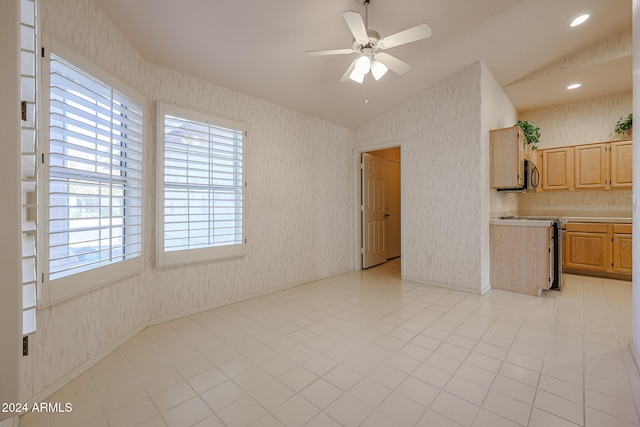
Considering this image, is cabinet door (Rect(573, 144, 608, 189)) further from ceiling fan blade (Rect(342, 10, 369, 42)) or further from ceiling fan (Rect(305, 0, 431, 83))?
ceiling fan blade (Rect(342, 10, 369, 42))

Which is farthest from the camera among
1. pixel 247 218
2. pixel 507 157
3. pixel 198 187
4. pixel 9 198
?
pixel 507 157

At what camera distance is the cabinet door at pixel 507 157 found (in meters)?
3.73

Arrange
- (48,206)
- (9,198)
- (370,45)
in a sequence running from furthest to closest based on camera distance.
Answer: (370,45) → (48,206) → (9,198)

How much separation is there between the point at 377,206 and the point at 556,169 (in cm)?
316

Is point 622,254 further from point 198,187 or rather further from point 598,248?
point 198,187

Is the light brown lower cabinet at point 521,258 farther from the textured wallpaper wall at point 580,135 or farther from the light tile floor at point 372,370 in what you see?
the textured wallpaper wall at point 580,135

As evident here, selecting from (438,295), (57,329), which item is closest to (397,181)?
(438,295)

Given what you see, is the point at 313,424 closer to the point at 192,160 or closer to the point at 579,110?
the point at 192,160

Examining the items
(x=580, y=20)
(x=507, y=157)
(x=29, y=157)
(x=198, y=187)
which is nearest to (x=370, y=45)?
(x=198, y=187)

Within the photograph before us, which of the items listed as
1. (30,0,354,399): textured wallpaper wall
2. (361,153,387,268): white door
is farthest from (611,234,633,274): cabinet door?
(30,0,354,399): textured wallpaper wall

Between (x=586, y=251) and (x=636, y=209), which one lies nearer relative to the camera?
(x=636, y=209)

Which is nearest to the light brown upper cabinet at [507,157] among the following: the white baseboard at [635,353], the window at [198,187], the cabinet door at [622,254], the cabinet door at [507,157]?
the cabinet door at [507,157]

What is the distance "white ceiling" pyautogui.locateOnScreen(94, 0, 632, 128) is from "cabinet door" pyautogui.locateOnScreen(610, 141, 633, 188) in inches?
38.0

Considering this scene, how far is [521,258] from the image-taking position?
3674 millimetres
